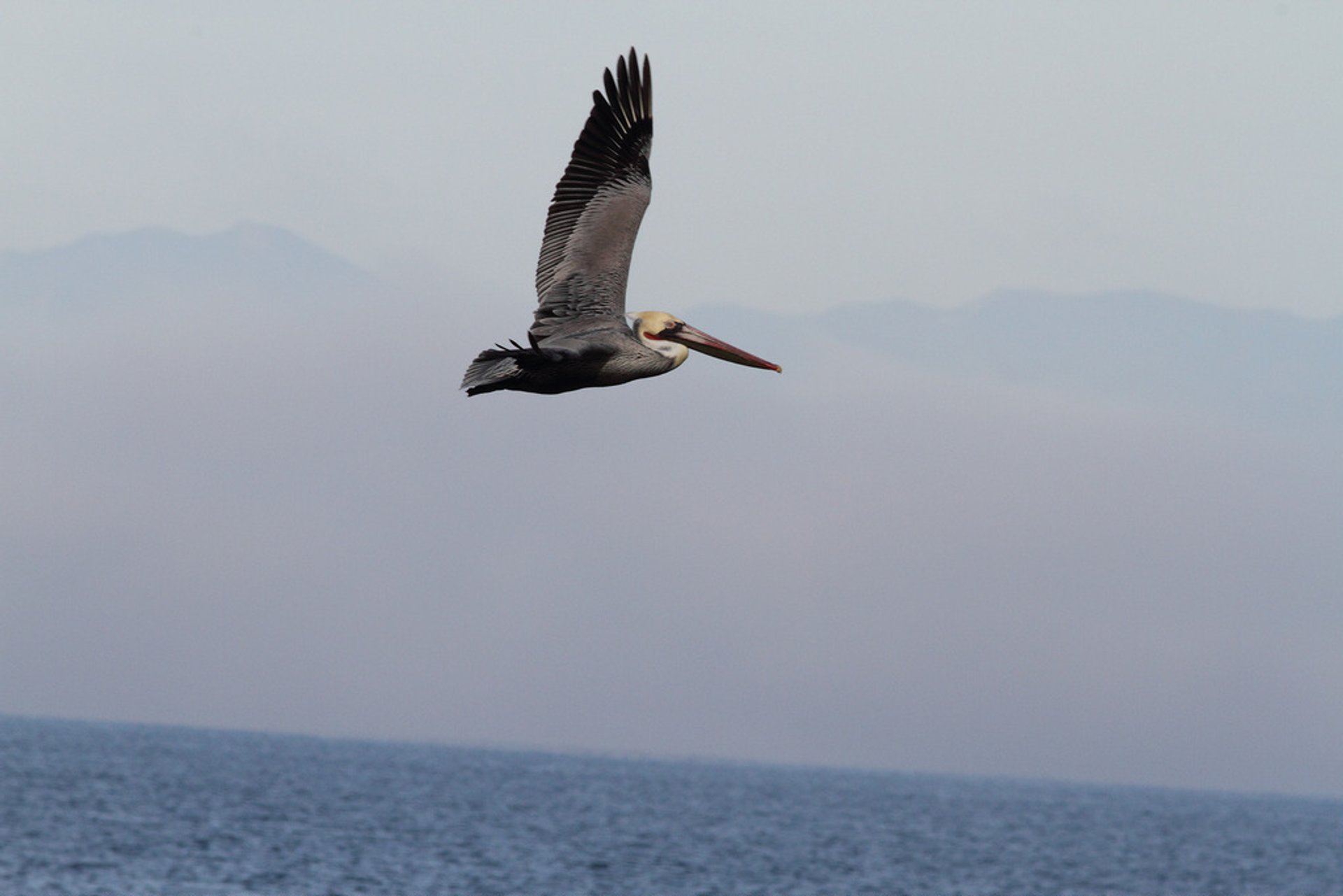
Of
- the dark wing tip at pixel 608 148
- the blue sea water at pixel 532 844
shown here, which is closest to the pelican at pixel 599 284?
the dark wing tip at pixel 608 148

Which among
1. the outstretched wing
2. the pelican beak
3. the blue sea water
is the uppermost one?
the outstretched wing

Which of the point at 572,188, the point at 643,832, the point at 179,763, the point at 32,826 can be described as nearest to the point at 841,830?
the point at 643,832

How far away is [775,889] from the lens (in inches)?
2874

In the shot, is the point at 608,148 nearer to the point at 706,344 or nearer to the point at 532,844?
the point at 706,344

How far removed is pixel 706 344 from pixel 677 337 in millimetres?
217

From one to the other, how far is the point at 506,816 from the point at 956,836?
1269 inches

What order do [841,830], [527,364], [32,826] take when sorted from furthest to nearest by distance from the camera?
1. [841,830]
2. [32,826]
3. [527,364]

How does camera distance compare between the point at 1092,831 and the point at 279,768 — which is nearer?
the point at 1092,831

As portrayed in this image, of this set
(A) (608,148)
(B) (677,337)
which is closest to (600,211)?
(A) (608,148)

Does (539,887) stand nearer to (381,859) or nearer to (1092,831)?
(381,859)

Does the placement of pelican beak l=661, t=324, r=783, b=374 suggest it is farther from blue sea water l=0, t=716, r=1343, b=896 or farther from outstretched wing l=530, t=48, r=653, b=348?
blue sea water l=0, t=716, r=1343, b=896

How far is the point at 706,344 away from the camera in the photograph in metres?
13.3

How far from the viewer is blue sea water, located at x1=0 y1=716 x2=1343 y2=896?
67.1m

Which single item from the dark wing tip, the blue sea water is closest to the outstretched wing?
the dark wing tip
